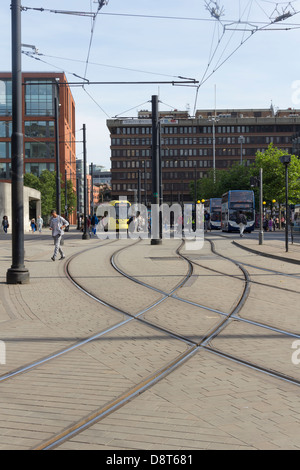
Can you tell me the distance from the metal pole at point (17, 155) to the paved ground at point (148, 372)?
125cm

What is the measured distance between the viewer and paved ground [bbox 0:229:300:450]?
163 inches

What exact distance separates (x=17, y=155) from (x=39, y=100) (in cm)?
7486

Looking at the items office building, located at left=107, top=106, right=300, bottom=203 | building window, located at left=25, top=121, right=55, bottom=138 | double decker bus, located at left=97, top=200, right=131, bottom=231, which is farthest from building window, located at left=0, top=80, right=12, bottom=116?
office building, located at left=107, top=106, right=300, bottom=203

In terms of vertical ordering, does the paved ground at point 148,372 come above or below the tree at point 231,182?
below

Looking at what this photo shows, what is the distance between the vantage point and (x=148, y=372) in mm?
5855

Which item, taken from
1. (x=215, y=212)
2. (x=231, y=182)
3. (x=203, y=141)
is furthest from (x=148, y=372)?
(x=203, y=141)

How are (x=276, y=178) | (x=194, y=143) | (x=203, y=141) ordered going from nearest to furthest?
(x=276, y=178) → (x=194, y=143) → (x=203, y=141)

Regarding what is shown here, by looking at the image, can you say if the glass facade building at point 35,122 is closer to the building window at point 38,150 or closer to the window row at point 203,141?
the building window at point 38,150

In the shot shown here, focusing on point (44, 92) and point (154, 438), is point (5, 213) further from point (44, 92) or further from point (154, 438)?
point (154, 438)

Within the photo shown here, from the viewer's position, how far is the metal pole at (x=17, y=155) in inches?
497

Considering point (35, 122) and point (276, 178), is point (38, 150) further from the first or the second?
point (276, 178)

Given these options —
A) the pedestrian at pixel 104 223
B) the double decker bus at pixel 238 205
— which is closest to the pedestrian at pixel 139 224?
the pedestrian at pixel 104 223

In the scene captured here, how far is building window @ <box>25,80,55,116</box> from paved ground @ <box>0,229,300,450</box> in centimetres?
7560

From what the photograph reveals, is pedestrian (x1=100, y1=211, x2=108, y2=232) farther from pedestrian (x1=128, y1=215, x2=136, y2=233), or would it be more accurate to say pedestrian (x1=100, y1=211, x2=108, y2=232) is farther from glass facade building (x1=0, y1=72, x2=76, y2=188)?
glass facade building (x1=0, y1=72, x2=76, y2=188)
